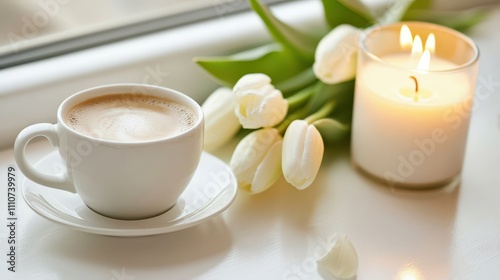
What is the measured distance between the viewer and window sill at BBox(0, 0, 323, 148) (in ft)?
2.64

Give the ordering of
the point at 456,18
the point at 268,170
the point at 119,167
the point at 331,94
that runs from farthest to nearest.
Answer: the point at 456,18
the point at 331,94
the point at 268,170
the point at 119,167

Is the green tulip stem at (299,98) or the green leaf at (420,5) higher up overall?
the green leaf at (420,5)

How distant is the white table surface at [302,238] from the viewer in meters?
0.65

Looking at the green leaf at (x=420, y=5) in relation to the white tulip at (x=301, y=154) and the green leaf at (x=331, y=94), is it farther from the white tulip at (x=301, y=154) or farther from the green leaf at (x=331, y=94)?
the white tulip at (x=301, y=154)

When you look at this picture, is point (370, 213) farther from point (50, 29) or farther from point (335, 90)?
point (50, 29)

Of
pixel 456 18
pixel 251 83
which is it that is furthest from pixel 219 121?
pixel 456 18

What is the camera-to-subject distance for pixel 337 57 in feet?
2.68

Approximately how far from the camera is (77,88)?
2.72ft

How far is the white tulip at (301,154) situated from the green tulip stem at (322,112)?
2.1 inches

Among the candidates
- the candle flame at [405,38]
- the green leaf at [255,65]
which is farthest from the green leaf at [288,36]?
the candle flame at [405,38]

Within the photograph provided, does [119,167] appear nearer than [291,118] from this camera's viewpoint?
Yes

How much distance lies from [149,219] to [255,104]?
6.1 inches

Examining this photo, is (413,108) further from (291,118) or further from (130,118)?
(130,118)

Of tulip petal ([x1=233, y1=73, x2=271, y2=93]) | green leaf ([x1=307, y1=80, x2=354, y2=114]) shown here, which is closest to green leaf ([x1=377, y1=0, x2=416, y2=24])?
green leaf ([x1=307, y1=80, x2=354, y2=114])
